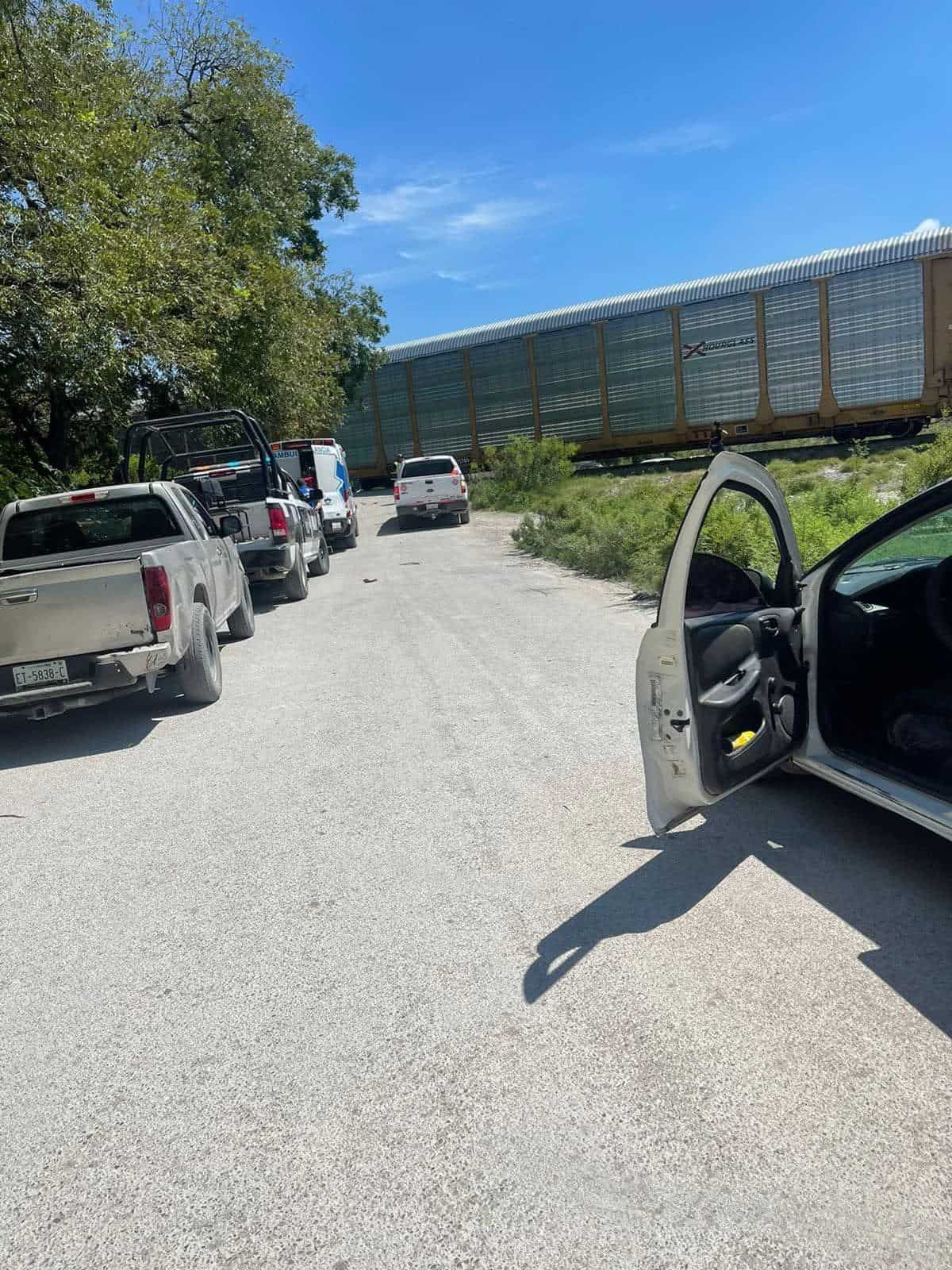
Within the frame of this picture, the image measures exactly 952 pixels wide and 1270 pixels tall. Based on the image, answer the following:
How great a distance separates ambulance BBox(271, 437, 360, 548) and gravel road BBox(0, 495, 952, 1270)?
14607mm

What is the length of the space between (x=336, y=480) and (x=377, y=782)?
52.7 ft

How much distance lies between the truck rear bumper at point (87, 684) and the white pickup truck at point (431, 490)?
17.2m

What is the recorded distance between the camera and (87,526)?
812 cm

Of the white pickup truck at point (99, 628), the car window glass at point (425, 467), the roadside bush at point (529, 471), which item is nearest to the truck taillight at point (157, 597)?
the white pickup truck at point (99, 628)

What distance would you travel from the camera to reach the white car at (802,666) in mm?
3375

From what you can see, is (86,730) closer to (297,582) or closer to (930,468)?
(297,582)

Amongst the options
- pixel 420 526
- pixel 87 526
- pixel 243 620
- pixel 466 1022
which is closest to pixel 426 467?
pixel 420 526

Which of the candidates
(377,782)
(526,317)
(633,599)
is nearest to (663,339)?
(526,317)

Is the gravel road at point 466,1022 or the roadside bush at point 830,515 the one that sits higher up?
the roadside bush at point 830,515

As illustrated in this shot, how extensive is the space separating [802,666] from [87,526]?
6.40 m

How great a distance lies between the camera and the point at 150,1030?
9.95 ft

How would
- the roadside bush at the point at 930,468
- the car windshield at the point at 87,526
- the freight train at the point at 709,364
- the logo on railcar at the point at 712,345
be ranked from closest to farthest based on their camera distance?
the car windshield at the point at 87,526 → the roadside bush at the point at 930,468 → the freight train at the point at 709,364 → the logo on railcar at the point at 712,345

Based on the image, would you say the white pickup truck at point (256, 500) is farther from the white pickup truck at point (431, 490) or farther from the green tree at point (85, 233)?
the white pickup truck at point (431, 490)

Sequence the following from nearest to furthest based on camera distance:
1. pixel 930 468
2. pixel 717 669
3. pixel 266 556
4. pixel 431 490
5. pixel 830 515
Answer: pixel 717 669 < pixel 830 515 < pixel 930 468 < pixel 266 556 < pixel 431 490
